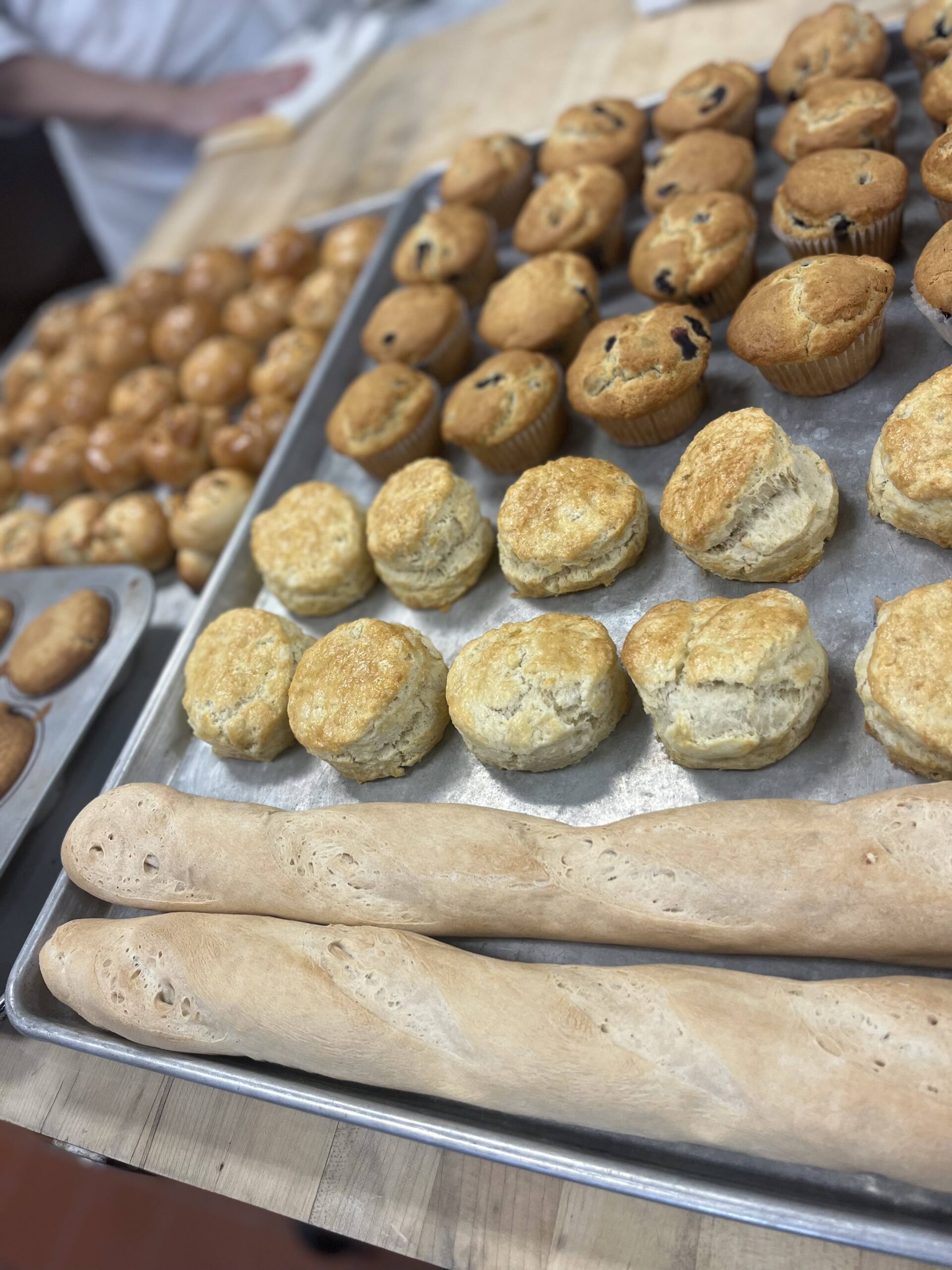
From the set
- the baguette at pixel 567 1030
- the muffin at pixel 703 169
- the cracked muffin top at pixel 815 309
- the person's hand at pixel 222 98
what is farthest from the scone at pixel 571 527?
the person's hand at pixel 222 98

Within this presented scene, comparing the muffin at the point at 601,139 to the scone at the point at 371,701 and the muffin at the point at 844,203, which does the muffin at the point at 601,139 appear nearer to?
the muffin at the point at 844,203

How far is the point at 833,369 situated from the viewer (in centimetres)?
327

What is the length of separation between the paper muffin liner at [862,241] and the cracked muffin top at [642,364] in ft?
1.63

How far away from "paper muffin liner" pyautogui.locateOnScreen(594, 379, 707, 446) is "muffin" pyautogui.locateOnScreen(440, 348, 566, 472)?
24 centimetres

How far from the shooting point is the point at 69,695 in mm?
4090

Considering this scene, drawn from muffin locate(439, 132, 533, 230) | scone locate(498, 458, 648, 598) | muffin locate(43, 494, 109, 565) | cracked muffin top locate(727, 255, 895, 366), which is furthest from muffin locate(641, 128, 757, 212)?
muffin locate(43, 494, 109, 565)

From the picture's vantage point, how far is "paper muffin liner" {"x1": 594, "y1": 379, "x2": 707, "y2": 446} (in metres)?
3.49

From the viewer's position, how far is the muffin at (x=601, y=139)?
4473 millimetres

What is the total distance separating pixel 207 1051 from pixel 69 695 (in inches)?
76.4

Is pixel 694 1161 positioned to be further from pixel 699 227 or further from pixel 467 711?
pixel 699 227

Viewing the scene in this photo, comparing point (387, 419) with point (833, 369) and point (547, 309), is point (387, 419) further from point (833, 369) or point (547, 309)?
point (833, 369)

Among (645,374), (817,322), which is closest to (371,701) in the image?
(645,374)

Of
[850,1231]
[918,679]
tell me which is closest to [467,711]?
[918,679]

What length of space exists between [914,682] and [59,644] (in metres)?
3.55
